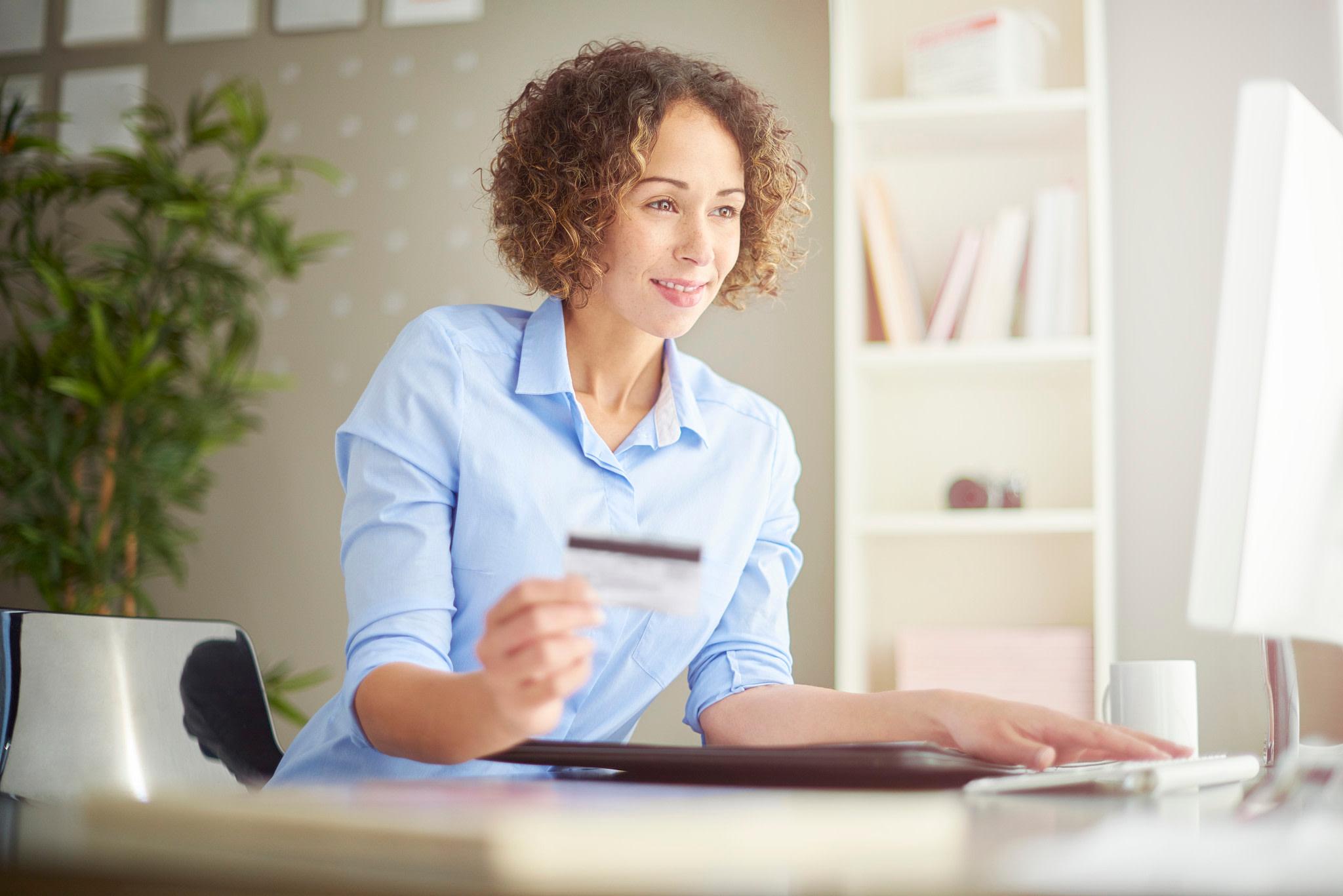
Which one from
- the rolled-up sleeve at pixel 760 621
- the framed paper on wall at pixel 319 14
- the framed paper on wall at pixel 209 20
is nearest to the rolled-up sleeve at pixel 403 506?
the rolled-up sleeve at pixel 760 621

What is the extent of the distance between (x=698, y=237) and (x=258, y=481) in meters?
2.08

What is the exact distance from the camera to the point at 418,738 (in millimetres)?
751

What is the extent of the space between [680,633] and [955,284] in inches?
51.8

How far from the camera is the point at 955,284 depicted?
2.25 meters

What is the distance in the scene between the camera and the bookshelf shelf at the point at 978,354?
7.10ft

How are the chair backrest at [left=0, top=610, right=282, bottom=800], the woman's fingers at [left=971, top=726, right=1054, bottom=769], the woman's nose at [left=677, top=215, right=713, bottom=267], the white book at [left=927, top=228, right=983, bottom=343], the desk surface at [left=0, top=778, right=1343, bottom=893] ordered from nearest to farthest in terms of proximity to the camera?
the desk surface at [left=0, top=778, right=1343, bottom=893], the woman's fingers at [left=971, top=726, right=1054, bottom=769], the chair backrest at [left=0, top=610, right=282, bottom=800], the woman's nose at [left=677, top=215, right=713, bottom=267], the white book at [left=927, top=228, right=983, bottom=343]

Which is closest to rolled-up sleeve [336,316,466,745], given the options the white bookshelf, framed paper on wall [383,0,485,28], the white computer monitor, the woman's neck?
the woman's neck

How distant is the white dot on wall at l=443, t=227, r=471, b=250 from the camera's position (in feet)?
9.66

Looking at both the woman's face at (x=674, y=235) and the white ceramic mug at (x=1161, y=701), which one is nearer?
the white ceramic mug at (x=1161, y=701)

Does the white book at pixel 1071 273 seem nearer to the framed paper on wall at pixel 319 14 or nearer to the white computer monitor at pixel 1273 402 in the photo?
the white computer monitor at pixel 1273 402

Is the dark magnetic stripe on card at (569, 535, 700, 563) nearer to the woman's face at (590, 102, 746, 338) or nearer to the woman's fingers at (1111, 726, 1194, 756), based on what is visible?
the woman's fingers at (1111, 726, 1194, 756)

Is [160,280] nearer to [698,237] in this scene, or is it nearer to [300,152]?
[300,152]

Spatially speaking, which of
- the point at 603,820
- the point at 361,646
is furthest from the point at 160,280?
the point at 603,820

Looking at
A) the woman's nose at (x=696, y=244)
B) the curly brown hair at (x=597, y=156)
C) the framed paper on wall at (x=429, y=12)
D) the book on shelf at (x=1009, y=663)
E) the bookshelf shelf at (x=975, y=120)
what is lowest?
the book on shelf at (x=1009, y=663)
